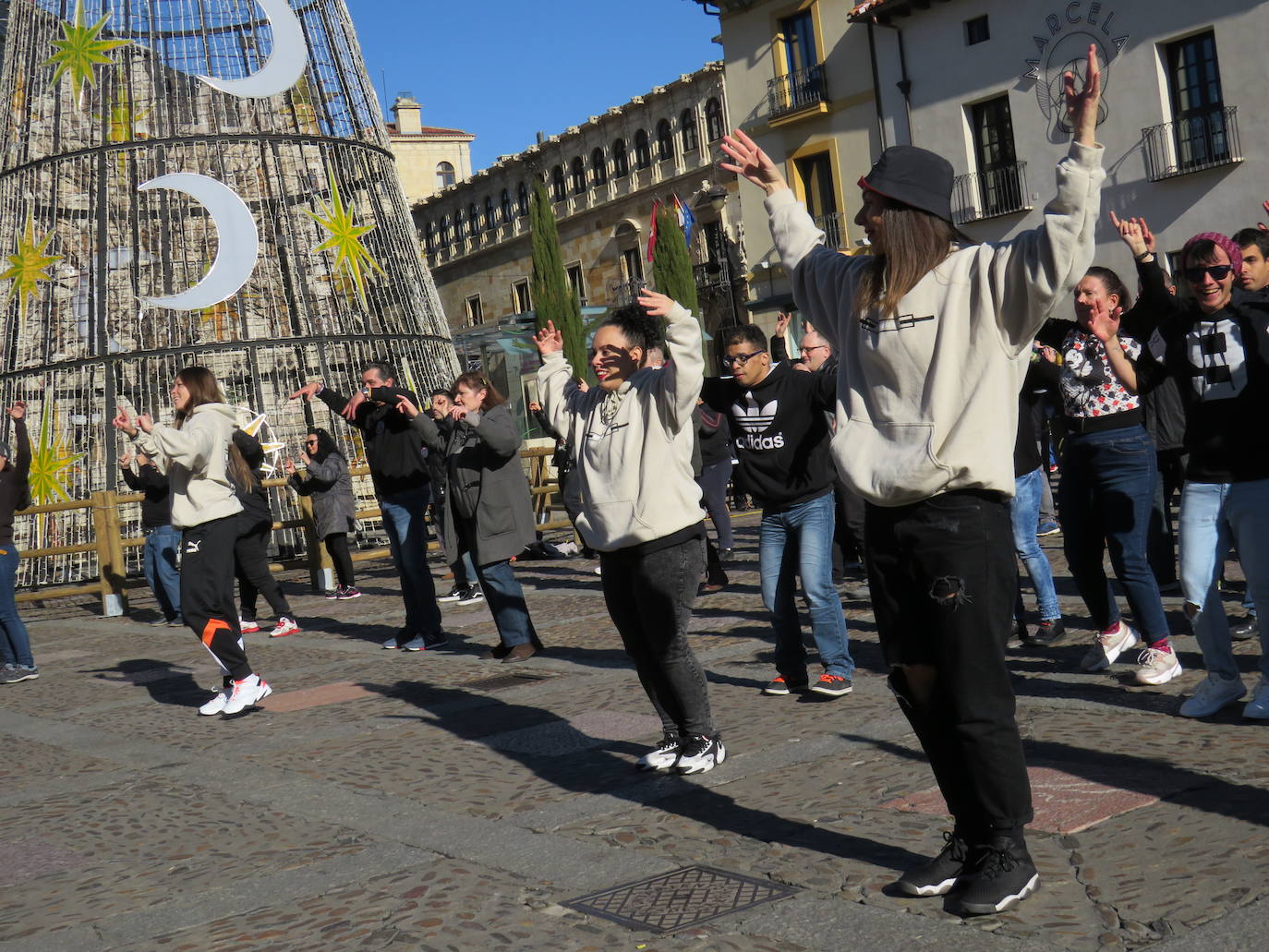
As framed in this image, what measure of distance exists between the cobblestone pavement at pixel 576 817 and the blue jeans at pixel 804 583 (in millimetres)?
213

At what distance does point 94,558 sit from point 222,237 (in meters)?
4.30

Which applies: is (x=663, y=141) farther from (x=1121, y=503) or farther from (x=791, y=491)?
(x=1121, y=503)

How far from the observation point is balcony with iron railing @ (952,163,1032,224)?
27.7 m

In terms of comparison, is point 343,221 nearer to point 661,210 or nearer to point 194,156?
point 194,156

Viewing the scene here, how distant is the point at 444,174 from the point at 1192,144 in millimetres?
55224

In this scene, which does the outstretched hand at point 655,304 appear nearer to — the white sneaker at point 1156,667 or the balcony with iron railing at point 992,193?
the white sneaker at point 1156,667

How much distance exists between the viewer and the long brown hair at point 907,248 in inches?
139

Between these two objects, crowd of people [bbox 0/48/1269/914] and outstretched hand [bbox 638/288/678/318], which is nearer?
crowd of people [bbox 0/48/1269/914]

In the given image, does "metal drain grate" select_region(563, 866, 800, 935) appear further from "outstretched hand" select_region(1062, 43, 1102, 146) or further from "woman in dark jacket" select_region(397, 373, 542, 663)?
"woman in dark jacket" select_region(397, 373, 542, 663)

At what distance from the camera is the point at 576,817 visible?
15.7 ft

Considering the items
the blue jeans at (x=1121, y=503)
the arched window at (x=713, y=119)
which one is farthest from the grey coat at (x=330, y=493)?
the arched window at (x=713, y=119)

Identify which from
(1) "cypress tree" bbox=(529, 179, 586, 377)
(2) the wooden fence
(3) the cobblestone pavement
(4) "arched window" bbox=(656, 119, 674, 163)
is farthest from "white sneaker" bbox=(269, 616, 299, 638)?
(4) "arched window" bbox=(656, 119, 674, 163)

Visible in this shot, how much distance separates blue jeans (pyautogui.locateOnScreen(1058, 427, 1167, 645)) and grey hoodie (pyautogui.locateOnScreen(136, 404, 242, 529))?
4170 mm

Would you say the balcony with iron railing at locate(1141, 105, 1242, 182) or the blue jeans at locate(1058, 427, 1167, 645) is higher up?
the balcony with iron railing at locate(1141, 105, 1242, 182)
